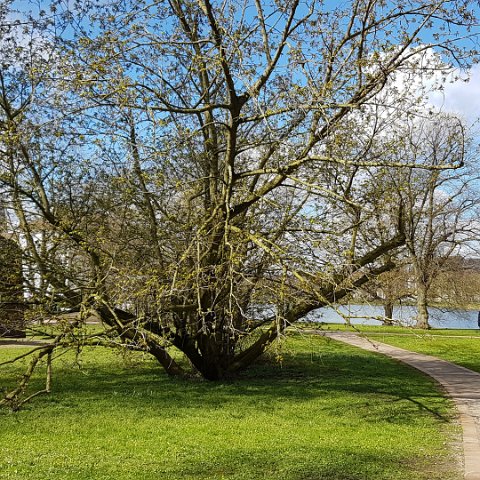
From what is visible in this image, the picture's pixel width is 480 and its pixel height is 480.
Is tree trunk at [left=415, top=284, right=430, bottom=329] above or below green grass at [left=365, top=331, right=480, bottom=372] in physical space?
above

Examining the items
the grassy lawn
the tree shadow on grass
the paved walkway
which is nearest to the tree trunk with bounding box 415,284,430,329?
the paved walkway

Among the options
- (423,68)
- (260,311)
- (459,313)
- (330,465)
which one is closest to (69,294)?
(260,311)

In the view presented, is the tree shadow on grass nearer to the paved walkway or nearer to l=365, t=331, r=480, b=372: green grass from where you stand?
the paved walkway

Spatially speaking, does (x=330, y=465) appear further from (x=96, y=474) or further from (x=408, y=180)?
(x=408, y=180)

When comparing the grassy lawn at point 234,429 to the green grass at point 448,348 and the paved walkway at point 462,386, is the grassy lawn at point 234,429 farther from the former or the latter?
the green grass at point 448,348

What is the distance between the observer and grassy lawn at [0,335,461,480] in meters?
6.58

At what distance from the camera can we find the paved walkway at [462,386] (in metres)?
7.39

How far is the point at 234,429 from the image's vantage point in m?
8.70

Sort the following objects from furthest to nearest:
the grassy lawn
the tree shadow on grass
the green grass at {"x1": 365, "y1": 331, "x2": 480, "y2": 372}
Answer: the green grass at {"x1": 365, "y1": 331, "x2": 480, "y2": 372}, the tree shadow on grass, the grassy lawn

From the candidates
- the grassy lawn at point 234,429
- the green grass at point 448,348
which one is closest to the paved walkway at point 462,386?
the grassy lawn at point 234,429

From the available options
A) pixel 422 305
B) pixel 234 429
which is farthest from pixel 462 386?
pixel 422 305

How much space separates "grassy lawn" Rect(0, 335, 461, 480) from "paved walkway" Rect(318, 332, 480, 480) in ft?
0.85

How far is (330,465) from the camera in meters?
6.69

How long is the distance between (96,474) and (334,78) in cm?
721
